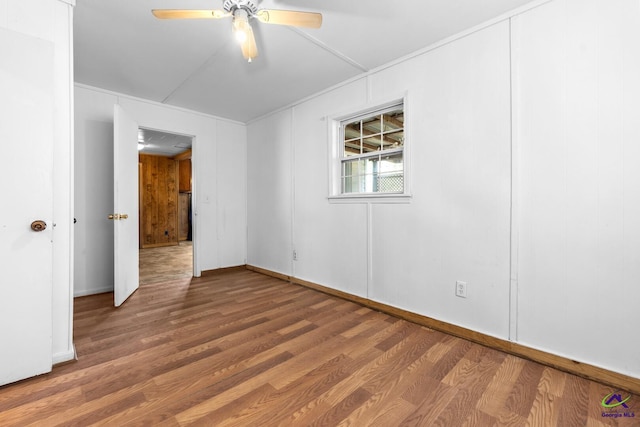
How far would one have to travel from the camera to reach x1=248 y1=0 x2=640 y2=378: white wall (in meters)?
1.62

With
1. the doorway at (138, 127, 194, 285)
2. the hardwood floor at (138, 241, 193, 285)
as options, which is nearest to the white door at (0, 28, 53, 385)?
the hardwood floor at (138, 241, 193, 285)

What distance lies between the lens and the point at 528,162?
1906mm

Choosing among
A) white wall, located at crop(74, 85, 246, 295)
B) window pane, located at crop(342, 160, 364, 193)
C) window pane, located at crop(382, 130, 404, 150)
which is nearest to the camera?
window pane, located at crop(382, 130, 404, 150)

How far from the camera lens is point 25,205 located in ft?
5.29

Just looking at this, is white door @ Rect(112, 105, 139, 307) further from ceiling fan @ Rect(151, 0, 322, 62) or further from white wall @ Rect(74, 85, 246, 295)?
ceiling fan @ Rect(151, 0, 322, 62)

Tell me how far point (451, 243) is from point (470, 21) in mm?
1703

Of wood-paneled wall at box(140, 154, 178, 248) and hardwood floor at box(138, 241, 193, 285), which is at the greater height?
wood-paneled wall at box(140, 154, 178, 248)

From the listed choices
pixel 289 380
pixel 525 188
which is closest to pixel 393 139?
pixel 525 188

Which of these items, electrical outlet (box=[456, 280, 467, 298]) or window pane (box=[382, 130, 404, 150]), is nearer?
electrical outlet (box=[456, 280, 467, 298])

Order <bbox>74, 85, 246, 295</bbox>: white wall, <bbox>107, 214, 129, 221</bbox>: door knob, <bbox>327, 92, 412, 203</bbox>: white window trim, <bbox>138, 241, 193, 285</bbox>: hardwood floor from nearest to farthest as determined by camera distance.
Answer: <bbox>327, 92, 412, 203</bbox>: white window trim, <bbox>107, 214, 129, 221</bbox>: door knob, <bbox>74, 85, 246, 295</bbox>: white wall, <bbox>138, 241, 193, 285</bbox>: hardwood floor

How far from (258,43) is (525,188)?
2381 mm

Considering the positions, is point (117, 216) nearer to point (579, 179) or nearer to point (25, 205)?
point (25, 205)

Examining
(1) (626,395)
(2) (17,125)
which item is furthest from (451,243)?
(2) (17,125)

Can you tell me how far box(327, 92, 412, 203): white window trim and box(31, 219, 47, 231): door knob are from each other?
2.38 metres
